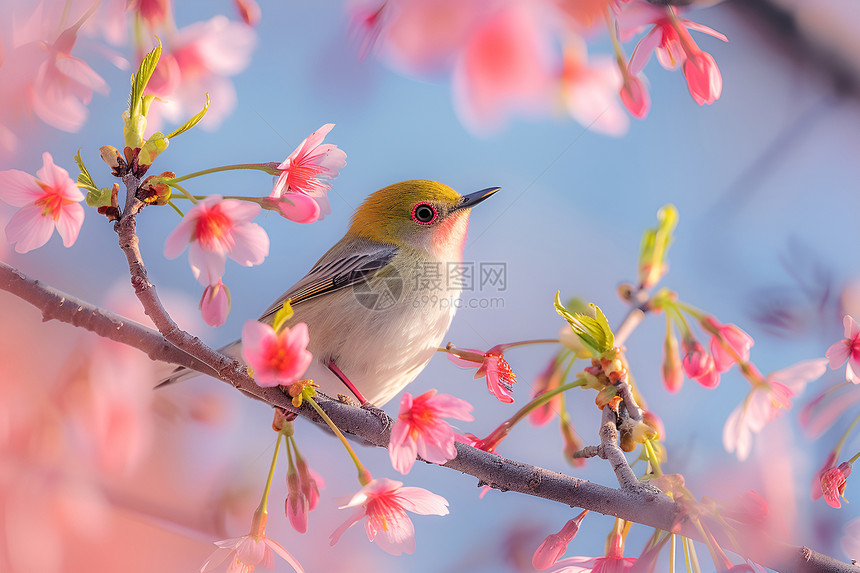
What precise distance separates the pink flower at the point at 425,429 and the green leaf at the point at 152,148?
377 mm

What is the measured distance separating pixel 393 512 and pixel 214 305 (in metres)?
0.30

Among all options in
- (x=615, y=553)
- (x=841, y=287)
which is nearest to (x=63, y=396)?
(x=615, y=553)

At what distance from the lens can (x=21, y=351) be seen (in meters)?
0.86

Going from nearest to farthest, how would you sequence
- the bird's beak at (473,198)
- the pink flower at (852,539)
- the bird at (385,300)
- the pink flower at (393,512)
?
the pink flower at (393,512) < the pink flower at (852,539) < the bird at (385,300) < the bird's beak at (473,198)

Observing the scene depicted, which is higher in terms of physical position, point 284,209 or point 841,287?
point 841,287

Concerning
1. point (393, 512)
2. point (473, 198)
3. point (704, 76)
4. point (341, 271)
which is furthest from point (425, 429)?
point (473, 198)

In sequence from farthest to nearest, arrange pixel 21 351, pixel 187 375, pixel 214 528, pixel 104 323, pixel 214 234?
pixel 187 375 → pixel 214 528 → pixel 21 351 → pixel 104 323 → pixel 214 234

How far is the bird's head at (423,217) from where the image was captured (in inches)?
50.7

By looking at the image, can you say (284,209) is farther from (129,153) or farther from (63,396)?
(63,396)

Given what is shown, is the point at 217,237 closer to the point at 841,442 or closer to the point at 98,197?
the point at 98,197

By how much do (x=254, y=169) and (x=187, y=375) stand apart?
610mm

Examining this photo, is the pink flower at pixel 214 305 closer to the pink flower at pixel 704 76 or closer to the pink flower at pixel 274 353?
the pink flower at pixel 274 353

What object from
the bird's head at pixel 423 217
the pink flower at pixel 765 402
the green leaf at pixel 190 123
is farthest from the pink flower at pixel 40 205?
the pink flower at pixel 765 402

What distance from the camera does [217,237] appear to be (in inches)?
22.8
